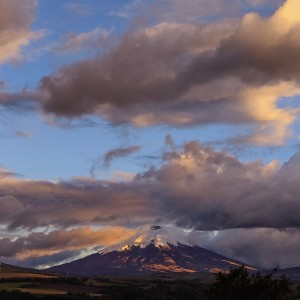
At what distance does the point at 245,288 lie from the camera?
11088 centimetres

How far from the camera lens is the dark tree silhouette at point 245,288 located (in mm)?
110625

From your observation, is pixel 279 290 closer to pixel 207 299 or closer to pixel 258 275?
pixel 258 275

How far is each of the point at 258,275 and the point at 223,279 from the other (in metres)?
7.31

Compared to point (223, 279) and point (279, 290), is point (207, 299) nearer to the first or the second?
point (223, 279)

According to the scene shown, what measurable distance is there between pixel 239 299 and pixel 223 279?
5081mm

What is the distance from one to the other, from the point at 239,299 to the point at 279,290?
7.94m

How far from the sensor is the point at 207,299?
115m

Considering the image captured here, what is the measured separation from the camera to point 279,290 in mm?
111438

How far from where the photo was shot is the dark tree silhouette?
4355 inches

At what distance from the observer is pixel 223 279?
4481 inches

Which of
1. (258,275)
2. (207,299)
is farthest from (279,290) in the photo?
(207,299)

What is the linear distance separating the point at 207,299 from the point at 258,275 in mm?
11196

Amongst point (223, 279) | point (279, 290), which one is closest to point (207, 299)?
point (223, 279)

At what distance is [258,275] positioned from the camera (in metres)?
115
